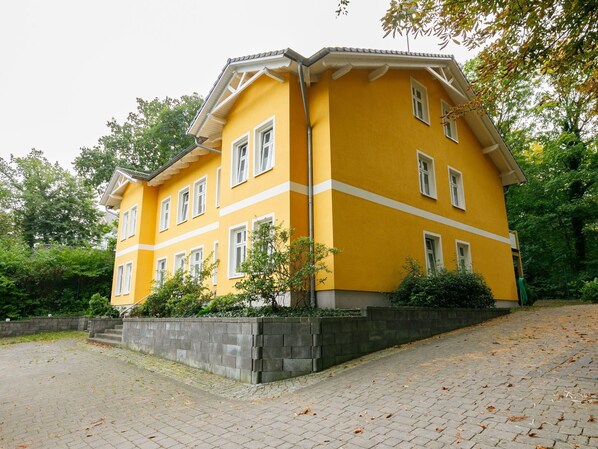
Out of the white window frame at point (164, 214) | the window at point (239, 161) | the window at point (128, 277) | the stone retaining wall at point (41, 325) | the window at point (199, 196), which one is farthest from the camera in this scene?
the window at point (128, 277)

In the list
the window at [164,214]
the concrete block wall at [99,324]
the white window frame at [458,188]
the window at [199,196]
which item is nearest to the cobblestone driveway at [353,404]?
the concrete block wall at [99,324]

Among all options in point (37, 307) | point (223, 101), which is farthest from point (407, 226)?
point (37, 307)

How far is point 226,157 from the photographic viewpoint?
1364 cm

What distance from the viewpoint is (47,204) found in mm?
33250

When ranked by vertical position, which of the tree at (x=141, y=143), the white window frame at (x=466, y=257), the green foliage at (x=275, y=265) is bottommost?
the green foliage at (x=275, y=265)

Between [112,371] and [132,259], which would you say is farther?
[132,259]

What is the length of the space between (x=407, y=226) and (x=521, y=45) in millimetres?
7423

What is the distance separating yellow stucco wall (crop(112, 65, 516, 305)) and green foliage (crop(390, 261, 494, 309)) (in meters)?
0.45

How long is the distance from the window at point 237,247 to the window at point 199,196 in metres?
5.36

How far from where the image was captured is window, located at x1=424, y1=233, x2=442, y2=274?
13.5 meters

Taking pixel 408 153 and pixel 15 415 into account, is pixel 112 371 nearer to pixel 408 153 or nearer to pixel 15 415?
pixel 15 415

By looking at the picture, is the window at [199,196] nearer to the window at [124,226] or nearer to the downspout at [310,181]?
the window at [124,226]

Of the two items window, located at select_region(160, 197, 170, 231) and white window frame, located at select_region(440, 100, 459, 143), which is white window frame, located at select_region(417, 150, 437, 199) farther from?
window, located at select_region(160, 197, 170, 231)

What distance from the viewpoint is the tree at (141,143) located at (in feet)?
107
